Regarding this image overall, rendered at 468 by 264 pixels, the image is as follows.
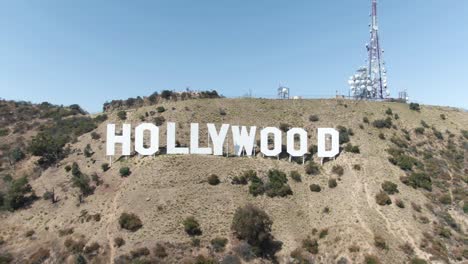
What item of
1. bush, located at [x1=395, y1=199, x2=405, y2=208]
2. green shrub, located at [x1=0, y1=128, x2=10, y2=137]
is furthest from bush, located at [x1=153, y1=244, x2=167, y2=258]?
green shrub, located at [x1=0, y1=128, x2=10, y2=137]

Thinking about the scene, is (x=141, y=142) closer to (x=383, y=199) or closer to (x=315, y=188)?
(x=315, y=188)

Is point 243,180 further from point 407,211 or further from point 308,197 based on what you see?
point 407,211

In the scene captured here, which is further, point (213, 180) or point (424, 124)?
point (424, 124)

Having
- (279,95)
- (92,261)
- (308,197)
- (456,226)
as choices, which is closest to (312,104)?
(279,95)

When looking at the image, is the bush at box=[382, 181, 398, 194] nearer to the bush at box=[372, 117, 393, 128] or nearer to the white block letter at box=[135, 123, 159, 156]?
the bush at box=[372, 117, 393, 128]

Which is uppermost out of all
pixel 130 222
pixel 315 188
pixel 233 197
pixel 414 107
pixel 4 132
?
pixel 414 107

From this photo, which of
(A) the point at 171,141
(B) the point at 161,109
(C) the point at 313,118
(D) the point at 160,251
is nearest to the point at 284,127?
(C) the point at 313,118
